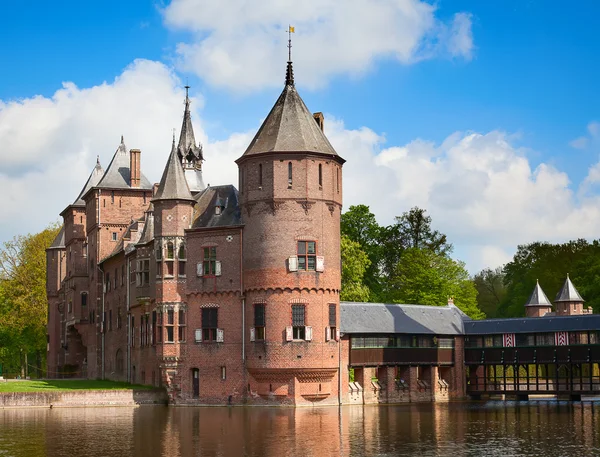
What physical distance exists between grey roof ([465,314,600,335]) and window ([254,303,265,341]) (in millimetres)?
15957

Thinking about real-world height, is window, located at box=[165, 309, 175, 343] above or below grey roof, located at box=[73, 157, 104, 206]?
below

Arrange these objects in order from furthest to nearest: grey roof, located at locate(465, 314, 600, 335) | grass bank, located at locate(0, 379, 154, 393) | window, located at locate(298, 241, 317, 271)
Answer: grey roof, located at locate(465, 314, 600, 335) < grass bank, located at locate(0, 379, 154, 393) < window, located at locate(298, 241, 317, 271)

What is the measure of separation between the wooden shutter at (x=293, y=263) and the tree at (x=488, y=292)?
2295 inches

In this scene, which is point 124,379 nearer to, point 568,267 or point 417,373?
point 417,373

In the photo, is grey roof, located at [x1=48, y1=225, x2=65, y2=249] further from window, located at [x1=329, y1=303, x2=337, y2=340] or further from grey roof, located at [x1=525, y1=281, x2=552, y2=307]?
grey roof, located at [x1=525, y1=281, x2=552, y2=307]

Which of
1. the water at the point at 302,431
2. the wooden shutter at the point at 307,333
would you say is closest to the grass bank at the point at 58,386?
the water at the point at 302,431

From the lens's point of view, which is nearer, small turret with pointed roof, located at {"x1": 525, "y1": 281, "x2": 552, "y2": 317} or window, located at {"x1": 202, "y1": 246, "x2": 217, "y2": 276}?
window, located at {"x1": 202, "y1": 246, "x2": 217, "y2": 276}

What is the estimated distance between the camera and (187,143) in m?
74.8

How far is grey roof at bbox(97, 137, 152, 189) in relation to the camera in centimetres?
6844

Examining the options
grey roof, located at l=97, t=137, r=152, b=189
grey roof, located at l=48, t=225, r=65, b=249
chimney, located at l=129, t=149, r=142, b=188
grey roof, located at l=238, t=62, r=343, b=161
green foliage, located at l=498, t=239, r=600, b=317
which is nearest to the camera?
grey roof, located at l=238, t=62, r=343, b=161

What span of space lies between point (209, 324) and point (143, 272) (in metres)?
6.76

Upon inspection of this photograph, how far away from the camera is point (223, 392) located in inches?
2014

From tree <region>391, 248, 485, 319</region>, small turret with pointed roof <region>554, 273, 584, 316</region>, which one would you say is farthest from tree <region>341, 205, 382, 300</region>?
small turret with pointed roof <region>554, 273, 584, 316</region>

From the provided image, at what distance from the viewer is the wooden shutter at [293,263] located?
4959cm
